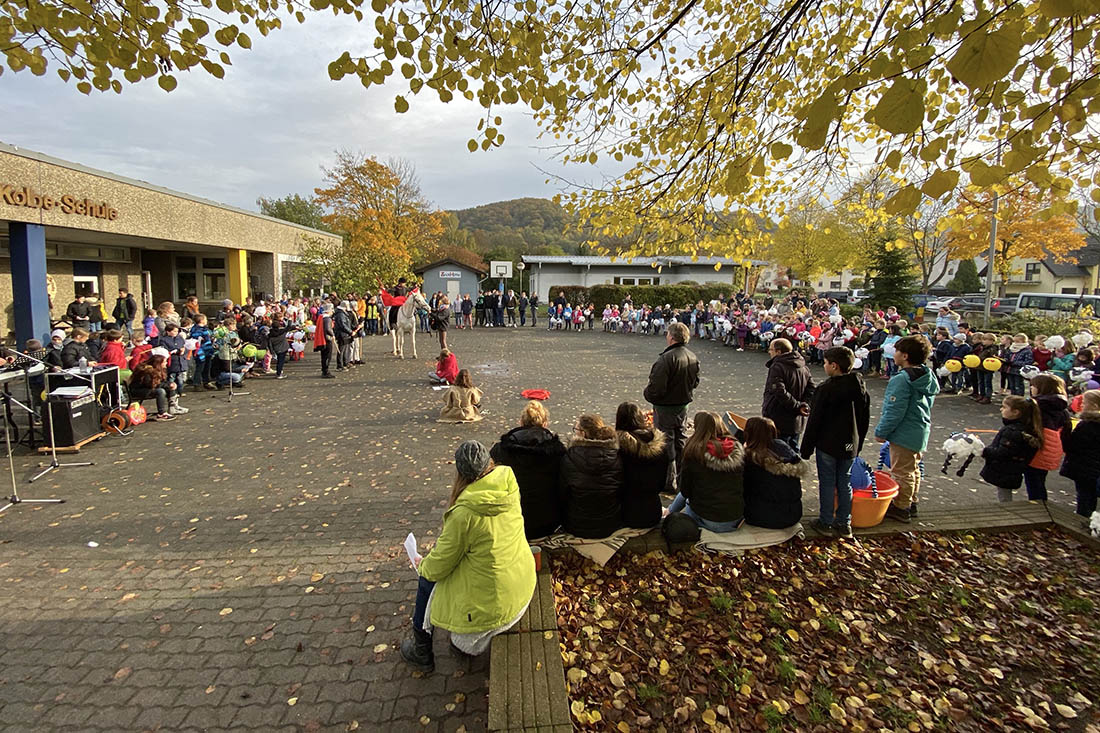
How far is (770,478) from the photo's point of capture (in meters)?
4.18

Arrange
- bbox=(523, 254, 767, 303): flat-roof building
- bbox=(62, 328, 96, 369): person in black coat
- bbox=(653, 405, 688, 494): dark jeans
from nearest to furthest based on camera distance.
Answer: bbox=(653, 405, 688, 494): dark jeans
bbox=(62, 328, 96, 369): person in black coat
bbox=(523, 254, 767, 303): flat-roof building

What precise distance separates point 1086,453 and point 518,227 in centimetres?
8090

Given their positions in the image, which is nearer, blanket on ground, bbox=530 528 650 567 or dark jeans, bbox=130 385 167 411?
blanket on ground, bbox=530 528 650 567

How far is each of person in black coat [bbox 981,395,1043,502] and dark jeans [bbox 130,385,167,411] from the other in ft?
38.1

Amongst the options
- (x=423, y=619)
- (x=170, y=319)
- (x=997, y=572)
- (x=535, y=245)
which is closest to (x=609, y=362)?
(x=170, y=319)

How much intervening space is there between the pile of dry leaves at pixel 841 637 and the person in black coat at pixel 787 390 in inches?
70.6

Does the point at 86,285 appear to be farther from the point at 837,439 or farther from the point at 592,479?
the point at 837,439

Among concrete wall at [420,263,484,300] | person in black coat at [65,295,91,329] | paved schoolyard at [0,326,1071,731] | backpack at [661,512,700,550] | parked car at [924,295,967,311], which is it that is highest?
concrete wall at [420,263,484,300]

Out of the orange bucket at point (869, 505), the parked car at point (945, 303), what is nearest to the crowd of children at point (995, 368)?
the orange bucket at point (869, 505)

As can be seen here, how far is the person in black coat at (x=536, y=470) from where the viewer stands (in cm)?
397

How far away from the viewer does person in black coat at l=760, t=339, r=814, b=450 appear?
19.6ft

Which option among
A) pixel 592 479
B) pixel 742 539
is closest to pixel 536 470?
pixel 592 479

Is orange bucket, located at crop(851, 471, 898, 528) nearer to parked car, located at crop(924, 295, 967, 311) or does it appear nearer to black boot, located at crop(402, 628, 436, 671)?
black boot, located at crop(402, 628, 436, 671)

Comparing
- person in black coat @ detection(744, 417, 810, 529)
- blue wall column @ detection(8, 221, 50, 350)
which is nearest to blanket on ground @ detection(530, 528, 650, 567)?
person in black coat @ detection(744, 417, 810, 529)
